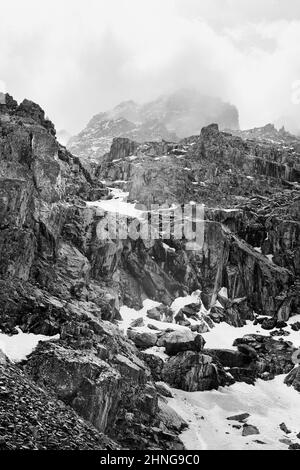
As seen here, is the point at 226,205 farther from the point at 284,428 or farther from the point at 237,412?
the point at 284,428

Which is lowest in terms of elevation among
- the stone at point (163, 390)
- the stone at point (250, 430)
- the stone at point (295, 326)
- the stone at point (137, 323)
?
the stone at point (250, 430)

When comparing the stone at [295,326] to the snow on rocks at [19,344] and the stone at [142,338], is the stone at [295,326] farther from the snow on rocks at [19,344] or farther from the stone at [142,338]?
the snow on rocks at [19,344]

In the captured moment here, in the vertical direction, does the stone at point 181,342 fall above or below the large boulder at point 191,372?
above

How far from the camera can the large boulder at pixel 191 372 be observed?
6181 centimetres

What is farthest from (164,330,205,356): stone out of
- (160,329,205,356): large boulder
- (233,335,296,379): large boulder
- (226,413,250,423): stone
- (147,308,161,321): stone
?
(226,413,250,423): stone

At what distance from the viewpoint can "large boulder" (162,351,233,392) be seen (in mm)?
61812

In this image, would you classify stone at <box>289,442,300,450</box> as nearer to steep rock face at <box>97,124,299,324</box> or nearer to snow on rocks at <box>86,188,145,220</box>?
steep rock face at <box>97,124,299,324</box>

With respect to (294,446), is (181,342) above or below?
above

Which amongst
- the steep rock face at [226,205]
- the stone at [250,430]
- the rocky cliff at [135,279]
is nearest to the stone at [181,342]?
the rocky cliff at [135,279]

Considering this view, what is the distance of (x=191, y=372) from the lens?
205ft

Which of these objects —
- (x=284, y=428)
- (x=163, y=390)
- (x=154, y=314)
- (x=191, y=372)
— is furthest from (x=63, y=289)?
(x=284, y=428)

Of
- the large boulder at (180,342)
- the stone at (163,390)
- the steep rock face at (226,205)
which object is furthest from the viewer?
the steep rock face at (226,205)

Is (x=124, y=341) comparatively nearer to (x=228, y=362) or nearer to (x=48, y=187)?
(x=228, y=362)
